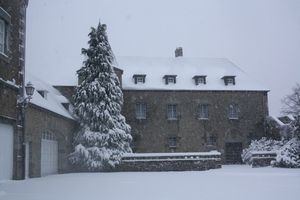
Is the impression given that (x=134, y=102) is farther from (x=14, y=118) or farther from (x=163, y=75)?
(x=14, y=118)

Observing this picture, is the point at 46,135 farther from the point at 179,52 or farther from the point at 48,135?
the point at 179,52

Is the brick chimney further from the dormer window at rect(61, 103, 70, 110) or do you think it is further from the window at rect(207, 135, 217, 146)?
the dormer window at rect(61, 103, 70, 110)

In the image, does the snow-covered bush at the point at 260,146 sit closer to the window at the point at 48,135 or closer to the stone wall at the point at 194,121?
the stone wall at the point at 194,121

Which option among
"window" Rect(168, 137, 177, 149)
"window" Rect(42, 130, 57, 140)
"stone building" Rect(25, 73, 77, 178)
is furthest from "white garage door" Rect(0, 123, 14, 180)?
"window" Rect(168, 137, 177, 149)

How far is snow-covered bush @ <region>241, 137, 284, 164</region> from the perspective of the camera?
30987 millimetres

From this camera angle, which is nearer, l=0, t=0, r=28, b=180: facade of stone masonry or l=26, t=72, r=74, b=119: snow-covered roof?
l=0, t=0, r=28, b=180: facade of stone masonry

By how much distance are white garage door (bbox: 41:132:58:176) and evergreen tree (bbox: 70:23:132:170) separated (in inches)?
64.3

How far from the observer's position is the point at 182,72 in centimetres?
3697

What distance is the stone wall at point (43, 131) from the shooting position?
771 inches

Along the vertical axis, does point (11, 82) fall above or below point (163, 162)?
above

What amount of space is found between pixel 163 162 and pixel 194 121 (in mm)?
9832

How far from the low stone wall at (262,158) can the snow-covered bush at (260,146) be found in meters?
2.55

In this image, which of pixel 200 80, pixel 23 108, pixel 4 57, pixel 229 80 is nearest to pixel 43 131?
pixel 23 108

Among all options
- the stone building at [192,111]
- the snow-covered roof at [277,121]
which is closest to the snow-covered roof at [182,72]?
the stone building at [192,111]
